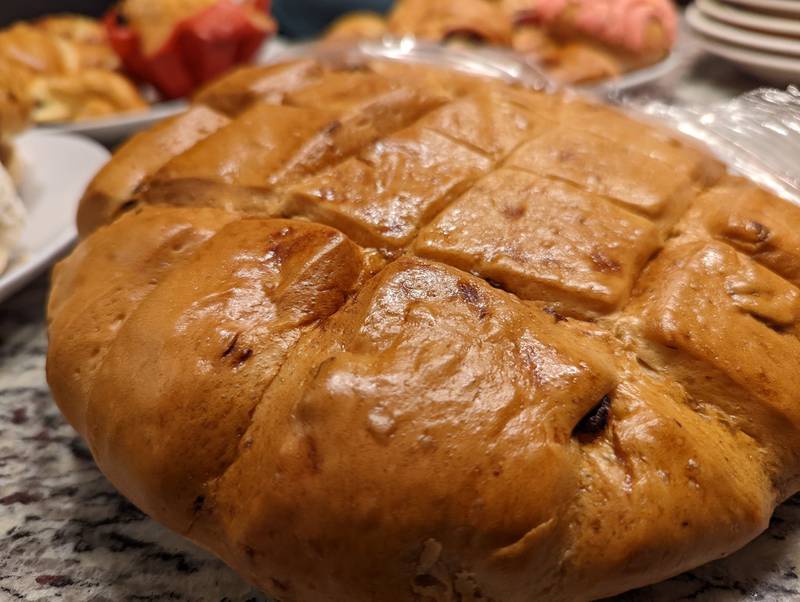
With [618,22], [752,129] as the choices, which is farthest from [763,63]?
[752,129]

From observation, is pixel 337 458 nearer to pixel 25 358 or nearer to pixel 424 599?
pixel 424 599

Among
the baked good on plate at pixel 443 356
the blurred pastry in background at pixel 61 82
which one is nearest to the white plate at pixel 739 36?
the baked good on plate at pixel 443 356

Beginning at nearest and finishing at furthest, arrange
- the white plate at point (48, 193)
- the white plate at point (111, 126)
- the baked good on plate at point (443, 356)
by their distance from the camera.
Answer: the baked good on plate at point (443, 356), the white plate at point (48, 193), the white plate at point (111, 126)

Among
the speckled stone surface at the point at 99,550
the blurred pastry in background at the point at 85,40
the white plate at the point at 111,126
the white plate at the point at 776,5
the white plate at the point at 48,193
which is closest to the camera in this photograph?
the speckled stone surface at the point at 99,550

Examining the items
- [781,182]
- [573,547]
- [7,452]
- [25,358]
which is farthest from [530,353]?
[25,358]

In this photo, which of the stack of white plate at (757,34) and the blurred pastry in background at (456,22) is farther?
the blurred pastry in background at (456,22)

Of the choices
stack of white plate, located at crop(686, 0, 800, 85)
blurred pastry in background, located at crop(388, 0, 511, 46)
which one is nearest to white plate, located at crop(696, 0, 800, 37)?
stack of white plate, located at crop(686, 0, 800, 85)

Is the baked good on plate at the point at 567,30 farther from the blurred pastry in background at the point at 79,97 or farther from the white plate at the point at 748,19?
the blurred pastry in background at the point at 79,97
